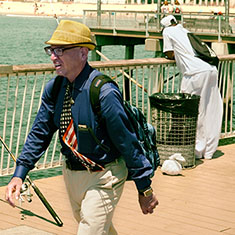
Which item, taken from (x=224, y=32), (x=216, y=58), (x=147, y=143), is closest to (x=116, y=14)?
(x=224, y=32)

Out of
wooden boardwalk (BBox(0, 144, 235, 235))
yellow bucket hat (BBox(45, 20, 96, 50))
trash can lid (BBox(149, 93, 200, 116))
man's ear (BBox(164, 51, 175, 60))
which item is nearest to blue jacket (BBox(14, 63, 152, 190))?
yellow bucket hat (BBox(45, 20, 96, 50))

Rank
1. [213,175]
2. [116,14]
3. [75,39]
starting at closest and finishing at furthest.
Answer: [75,39]
[213,175]
[116,14]

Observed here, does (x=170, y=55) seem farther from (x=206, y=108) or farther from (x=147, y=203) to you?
(x=147, y=203)

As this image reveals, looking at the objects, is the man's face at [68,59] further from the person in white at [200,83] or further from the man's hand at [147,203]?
the person in white at [200,83]

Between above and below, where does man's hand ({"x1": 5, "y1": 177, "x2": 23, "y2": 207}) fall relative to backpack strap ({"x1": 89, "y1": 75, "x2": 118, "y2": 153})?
below

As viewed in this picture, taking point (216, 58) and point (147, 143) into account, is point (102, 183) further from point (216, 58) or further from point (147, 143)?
point (216, 58)

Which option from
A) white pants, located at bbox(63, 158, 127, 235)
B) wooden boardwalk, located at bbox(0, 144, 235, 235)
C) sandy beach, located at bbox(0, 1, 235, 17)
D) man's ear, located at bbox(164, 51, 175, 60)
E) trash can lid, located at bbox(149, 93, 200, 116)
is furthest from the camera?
sandy beach, located at bbox(0, 1, 235, 17)

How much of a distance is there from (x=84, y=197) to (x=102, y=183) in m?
0.13

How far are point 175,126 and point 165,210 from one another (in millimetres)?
1959

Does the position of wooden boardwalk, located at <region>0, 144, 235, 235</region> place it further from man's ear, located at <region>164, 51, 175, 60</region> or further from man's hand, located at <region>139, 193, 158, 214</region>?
man's hand, located at <region>139, 193, 158, 214</region>

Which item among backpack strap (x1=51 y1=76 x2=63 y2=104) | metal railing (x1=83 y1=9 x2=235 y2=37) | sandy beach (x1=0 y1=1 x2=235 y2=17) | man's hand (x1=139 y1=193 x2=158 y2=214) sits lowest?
sandy beach (x1=0 y1=1 x2=235 y2=17)

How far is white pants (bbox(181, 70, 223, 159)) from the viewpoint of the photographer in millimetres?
9266

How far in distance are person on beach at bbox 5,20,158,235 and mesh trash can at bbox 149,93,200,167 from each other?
4.46m

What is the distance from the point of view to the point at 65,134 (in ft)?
13.7
